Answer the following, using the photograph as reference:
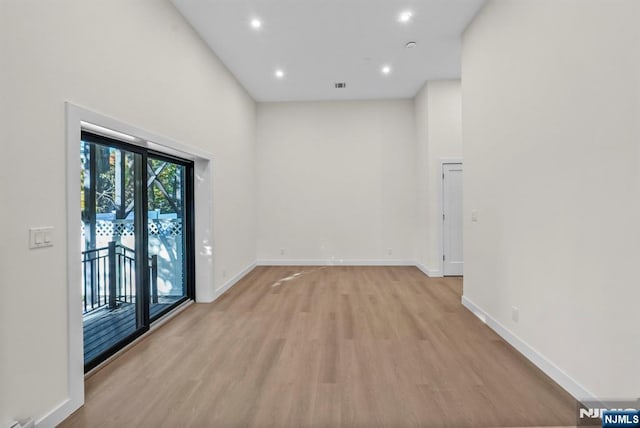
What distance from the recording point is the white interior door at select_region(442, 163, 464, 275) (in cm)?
561

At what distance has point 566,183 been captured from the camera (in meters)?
2.19

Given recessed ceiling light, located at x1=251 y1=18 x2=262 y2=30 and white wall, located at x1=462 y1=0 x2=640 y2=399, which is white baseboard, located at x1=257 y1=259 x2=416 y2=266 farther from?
recessed ceiling light, located at x1=251 y1=18 x2=262 y2=30

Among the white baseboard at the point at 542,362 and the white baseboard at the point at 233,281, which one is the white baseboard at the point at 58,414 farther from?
the white baseboard at the point at 542,362

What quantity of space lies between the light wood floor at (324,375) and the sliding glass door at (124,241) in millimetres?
285

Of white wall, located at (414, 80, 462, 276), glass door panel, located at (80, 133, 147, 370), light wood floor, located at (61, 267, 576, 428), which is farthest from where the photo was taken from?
white wall, located at (414, 80, 462, 276)

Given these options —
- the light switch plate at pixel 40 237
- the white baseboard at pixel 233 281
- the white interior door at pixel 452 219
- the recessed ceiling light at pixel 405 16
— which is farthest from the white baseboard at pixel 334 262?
the light switch plate at pixel 40 237

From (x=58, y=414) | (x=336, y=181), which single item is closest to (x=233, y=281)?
(x=336, y=181)

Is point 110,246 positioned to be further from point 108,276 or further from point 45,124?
point 45,124

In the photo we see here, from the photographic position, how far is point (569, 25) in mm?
2141

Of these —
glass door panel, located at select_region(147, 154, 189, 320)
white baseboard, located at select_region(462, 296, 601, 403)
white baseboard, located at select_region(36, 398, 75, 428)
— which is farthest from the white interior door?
white baseboard, located at select_region(36, 398, 75, 428)

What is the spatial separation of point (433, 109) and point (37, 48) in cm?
533

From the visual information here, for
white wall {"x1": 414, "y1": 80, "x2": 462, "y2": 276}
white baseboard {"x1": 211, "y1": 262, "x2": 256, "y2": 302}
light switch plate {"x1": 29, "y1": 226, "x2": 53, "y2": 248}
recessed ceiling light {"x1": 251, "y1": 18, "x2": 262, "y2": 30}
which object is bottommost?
white baseboard {"x1": 211, "y1": 262, "x2": 256, "y2": 302}

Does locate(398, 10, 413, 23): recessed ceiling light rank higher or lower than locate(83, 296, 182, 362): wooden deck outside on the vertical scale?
higher

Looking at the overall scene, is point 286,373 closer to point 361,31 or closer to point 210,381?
point 210,381
